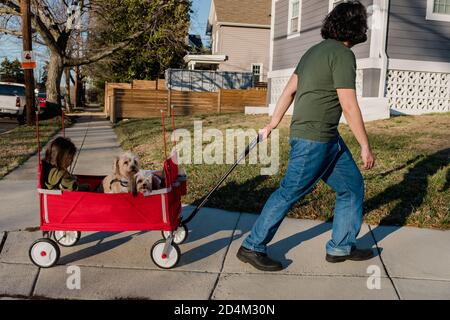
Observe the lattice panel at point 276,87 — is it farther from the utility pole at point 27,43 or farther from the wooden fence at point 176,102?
the utility pole at point 27,43

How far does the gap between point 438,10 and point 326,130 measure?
1129cm

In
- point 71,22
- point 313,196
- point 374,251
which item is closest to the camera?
point 374,251

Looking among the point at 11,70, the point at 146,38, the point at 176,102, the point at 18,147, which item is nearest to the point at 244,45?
the point at 146,38

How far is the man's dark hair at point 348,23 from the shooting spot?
→ 11.9 ft

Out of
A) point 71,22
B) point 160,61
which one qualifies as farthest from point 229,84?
point 71,22

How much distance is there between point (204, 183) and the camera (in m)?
6.76

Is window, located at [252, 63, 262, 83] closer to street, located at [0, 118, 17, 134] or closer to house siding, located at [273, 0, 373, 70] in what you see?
house siding, located at [273, 0, 373, 70]

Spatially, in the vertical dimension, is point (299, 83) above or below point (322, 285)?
above

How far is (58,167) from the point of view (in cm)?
410

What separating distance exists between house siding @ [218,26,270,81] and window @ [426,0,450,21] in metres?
20.7

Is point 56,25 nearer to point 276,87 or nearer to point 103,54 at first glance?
point 103,54

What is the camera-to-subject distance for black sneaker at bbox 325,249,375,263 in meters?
4.08

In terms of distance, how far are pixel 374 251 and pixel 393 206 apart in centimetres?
140

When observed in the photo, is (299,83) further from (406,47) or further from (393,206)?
(406,47)
